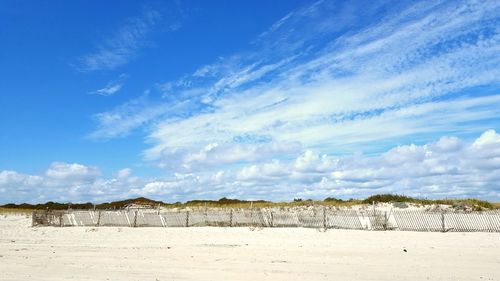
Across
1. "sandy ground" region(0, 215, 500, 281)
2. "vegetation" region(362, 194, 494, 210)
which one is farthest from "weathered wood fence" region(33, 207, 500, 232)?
"vegetation" region(362, 194, 494, 210)

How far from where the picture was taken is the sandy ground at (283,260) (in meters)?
11.3

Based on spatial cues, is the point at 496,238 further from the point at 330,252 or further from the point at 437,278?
the point at 437,278

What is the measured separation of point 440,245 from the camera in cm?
1917

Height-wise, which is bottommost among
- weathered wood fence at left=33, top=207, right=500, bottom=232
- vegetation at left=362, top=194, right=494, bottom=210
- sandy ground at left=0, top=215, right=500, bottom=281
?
sandy ground at left=0, top=215, right=500, bottom=281

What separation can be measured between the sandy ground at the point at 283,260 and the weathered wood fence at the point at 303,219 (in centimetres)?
286

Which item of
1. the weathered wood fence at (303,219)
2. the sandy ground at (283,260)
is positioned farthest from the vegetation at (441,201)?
the sandy ground at (283,260)

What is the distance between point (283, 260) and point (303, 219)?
1512cm

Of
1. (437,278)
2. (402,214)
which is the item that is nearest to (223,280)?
(437,278)

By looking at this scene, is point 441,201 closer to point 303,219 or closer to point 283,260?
point 303,219

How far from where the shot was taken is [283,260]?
46.9ft

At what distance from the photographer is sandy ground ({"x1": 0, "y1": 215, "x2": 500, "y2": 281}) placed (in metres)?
11.3

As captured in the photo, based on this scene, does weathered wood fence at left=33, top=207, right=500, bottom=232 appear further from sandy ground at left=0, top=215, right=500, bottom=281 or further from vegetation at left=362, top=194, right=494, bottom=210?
vegetation at left=362, top=194, right=494, bottom=210

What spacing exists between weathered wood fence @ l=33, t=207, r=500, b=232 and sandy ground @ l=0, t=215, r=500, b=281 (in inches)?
112

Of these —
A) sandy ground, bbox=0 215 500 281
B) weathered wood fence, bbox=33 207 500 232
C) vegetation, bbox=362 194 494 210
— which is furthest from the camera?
vegetation, bbox=362 194 494 210
